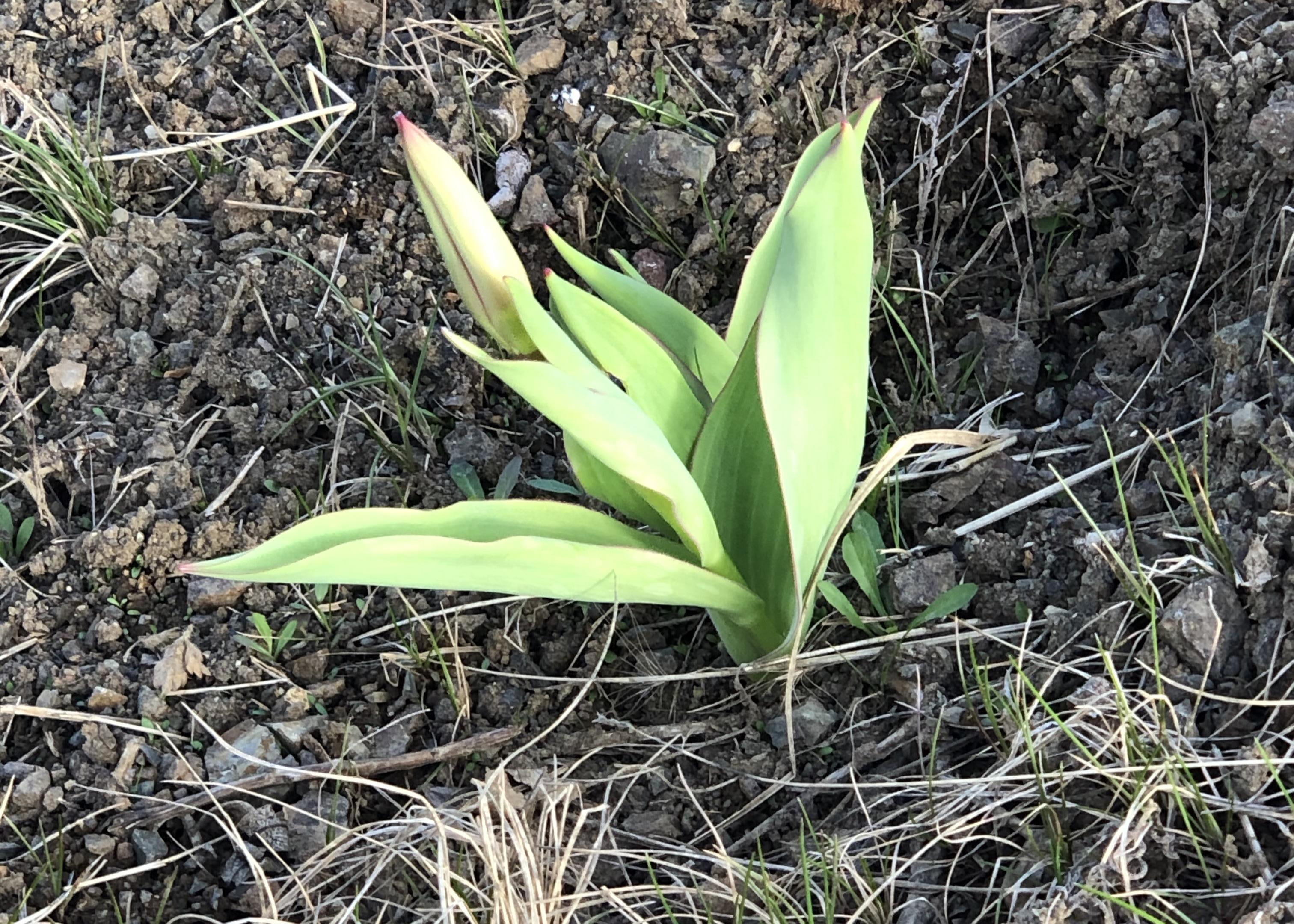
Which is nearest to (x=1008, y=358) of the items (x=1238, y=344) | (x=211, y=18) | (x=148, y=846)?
(x=1238, y=344)

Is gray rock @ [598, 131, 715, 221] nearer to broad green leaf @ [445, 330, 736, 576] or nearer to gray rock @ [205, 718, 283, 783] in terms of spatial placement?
broad green leaf @ [445, 330, 736, 576]

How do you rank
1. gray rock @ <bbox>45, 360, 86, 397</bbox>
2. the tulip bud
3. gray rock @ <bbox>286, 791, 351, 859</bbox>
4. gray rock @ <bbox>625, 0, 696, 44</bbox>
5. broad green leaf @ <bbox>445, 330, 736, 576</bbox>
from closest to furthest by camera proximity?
broad green leaf @ <bbox>445, 330, 736, 576</bbox> < the tulip bud < gray rock @ <bbox>286, 791, 351, 859</bbox> < gray rock @ <bbox>45, 360, 86, 397</bbox> < gray rock @ <bbox>625, 0, 696, 44</bbox>

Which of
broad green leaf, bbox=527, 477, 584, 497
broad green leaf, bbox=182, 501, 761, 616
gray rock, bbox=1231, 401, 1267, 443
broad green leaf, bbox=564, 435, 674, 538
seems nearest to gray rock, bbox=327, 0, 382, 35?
broad green leaf, bbox=527, 477, 584, 497

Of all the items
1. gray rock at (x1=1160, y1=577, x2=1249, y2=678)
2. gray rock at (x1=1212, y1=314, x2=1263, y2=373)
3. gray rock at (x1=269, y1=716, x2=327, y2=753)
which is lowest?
gray rock at (x1=269, y1=716, x2=327, y2=753)

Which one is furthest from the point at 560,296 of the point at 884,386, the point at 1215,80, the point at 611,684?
the point at 1215,80

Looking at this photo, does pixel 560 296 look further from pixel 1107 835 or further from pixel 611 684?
pixel 1107 835

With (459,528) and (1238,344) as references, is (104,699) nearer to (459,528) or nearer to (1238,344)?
(459,528)

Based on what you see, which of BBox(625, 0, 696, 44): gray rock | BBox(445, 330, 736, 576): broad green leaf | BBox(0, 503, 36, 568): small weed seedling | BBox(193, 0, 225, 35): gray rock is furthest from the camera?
BBox(193, 0, 225, 35): gray rock
